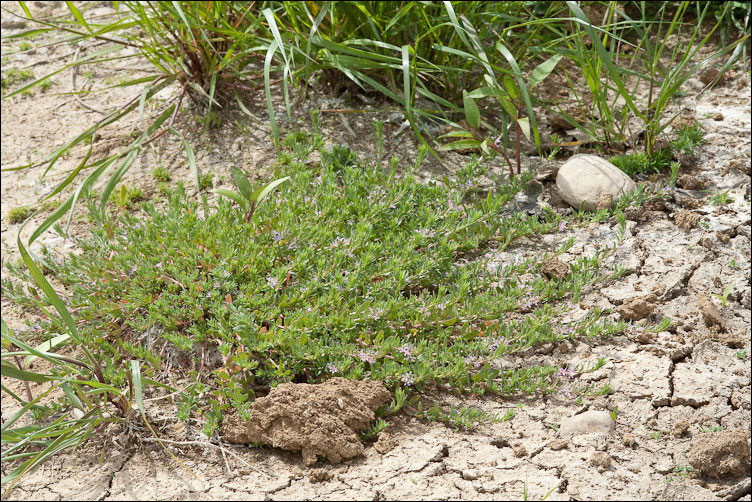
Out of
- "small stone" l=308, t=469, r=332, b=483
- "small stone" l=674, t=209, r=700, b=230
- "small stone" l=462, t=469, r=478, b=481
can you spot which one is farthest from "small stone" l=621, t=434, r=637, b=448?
"small stone" l=674, t=209, r=700, b=230

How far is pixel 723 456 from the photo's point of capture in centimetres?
221

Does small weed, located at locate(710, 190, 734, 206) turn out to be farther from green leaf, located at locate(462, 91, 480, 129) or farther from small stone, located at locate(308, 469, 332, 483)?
small stone, located at locate(308, 469, 332, 483)

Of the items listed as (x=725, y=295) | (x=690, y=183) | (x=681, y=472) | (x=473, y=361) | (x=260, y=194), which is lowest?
(x=681, y=472)

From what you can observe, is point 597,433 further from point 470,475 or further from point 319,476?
point 319,476

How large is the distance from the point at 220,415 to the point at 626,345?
1.62 metres

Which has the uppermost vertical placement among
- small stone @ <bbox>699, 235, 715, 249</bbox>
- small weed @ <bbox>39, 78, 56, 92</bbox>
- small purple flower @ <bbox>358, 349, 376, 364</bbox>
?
small weed @ <bbox>39, 78, 56, 92</bbox>

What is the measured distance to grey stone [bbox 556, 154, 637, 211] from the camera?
3.37m

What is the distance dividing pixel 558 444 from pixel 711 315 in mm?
939

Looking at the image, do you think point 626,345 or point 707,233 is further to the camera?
point 707,233

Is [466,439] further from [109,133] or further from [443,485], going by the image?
[109,133]

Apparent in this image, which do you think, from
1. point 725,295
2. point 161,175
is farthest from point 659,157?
point 161,175

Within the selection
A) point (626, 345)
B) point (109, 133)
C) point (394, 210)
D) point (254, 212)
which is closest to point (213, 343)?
point (254, 212)

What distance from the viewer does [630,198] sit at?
3318 mm

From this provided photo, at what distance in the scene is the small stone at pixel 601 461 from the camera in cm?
225
